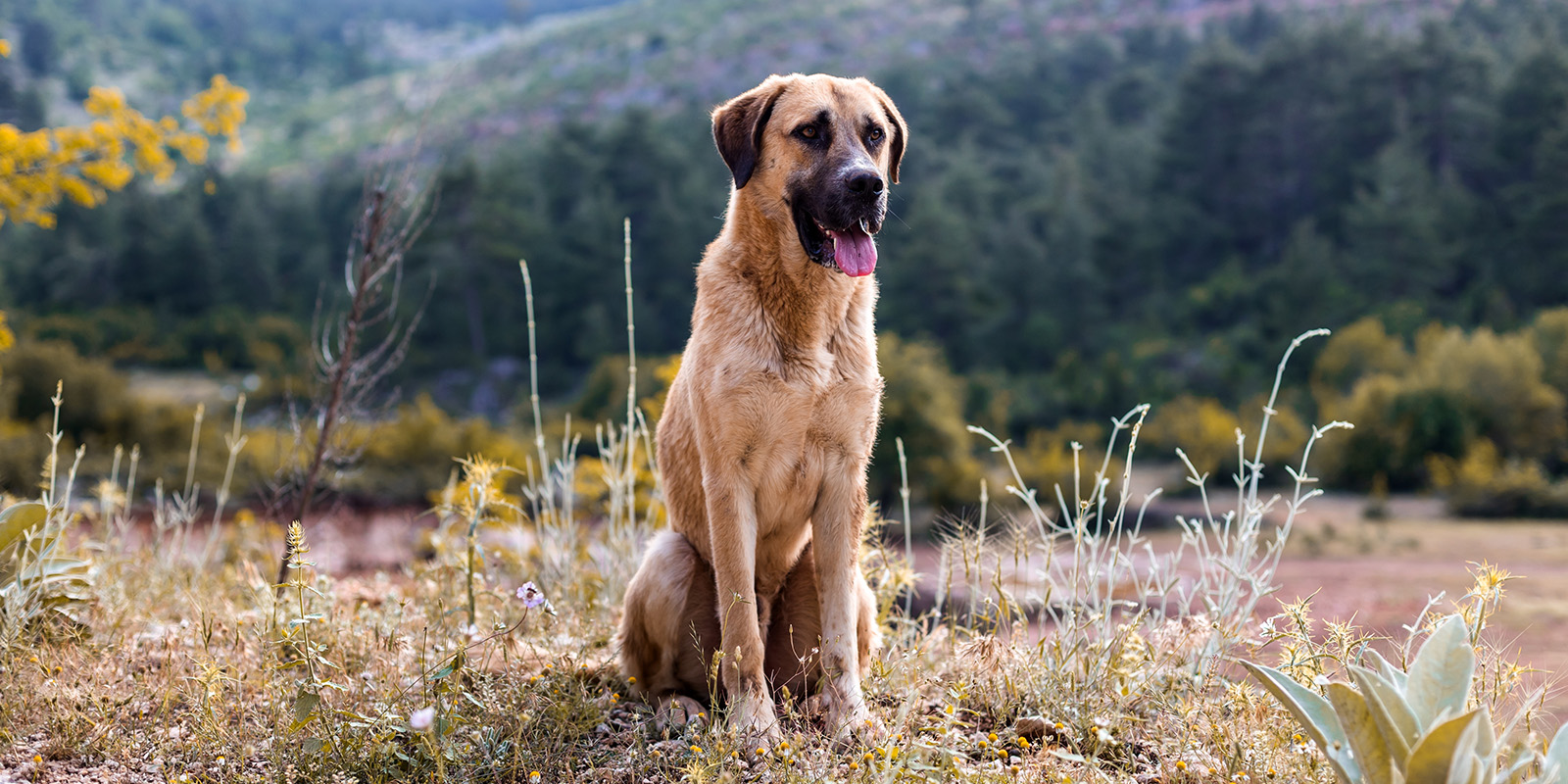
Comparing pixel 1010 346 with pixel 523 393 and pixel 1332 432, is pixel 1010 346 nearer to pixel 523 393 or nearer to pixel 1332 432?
Answer: pixel 1332 432

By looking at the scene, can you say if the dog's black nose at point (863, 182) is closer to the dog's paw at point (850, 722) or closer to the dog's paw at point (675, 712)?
the dog's paw at point (850, 722)

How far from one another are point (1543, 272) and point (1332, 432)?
1500 centimetres

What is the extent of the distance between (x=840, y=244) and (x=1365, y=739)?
1.91 m

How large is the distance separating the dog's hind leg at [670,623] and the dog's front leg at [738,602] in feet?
0.58

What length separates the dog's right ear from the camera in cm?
326

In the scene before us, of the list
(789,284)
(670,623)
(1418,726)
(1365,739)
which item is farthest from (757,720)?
(1418,726)

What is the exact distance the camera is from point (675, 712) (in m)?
3.24

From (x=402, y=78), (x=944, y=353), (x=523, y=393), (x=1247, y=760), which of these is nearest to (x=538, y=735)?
(x=1247, y=760)

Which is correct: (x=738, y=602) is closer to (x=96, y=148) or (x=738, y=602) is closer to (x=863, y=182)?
(x=863, y=182)

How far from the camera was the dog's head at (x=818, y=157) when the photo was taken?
9.92ft

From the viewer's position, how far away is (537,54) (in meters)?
96.6

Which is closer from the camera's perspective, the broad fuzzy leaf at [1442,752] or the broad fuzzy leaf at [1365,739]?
the broad fuzzy leaf at [1442,752]

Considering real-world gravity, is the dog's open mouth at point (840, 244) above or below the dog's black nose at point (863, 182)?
below

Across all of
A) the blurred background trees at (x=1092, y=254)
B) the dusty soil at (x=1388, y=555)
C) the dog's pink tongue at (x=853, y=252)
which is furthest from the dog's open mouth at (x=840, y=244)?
the blurred background trees at (x=1092, y=254)
